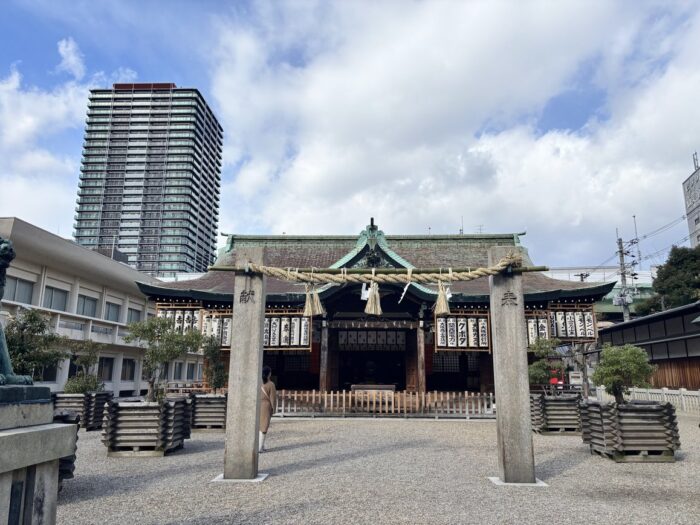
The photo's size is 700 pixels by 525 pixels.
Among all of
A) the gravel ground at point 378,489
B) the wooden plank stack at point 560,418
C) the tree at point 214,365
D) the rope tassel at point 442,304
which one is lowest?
the gravel ground at point 378,489

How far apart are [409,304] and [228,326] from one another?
26.7 feet

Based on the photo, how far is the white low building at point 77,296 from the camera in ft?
76.9

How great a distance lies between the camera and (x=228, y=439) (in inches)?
307

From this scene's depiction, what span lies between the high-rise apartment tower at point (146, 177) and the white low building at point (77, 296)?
58.1 m

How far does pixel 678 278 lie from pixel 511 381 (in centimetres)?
3693

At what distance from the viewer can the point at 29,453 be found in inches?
134

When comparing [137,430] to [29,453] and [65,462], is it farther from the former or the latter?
[29,453]

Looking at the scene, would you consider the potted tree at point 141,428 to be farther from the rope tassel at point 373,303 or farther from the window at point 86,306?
the window at point 86,306

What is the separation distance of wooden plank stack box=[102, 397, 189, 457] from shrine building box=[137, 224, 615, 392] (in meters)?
6.54

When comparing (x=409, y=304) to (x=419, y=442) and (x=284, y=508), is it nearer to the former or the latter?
(x=419, y=442)

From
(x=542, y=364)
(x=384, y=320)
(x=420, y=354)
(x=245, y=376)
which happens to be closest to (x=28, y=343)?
(x=245, y=376)

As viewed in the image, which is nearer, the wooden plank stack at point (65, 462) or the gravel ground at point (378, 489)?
the gravel ground at point (378, 489)

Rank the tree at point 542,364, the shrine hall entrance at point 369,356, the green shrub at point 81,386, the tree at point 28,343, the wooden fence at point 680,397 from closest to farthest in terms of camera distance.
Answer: the tree at point 28,343, the green shrub at point 81,386, the tree at point 542,364, the wooden fence at point 680,397, the shrine hall entrance at point 369,356

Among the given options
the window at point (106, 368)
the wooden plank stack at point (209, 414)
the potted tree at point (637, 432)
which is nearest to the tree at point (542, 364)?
the potted tree at point (637, 432)
